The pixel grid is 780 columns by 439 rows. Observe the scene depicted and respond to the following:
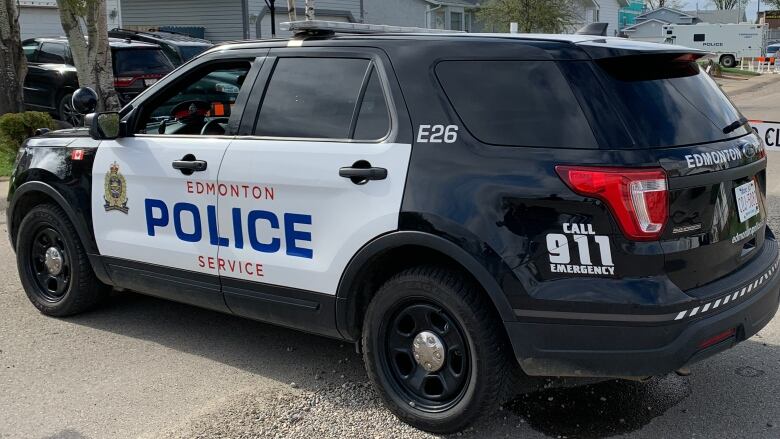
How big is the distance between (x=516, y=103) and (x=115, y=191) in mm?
2575

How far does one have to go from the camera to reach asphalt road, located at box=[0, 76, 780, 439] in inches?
151

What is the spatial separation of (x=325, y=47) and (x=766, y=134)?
557cm

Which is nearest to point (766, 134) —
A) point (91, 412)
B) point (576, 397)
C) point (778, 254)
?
point (778, 254)

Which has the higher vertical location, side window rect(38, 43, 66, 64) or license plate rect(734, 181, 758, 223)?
side window rect(38, 43, 66, 64)

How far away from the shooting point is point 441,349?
3.68m

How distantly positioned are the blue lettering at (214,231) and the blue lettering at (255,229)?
0.62 feet

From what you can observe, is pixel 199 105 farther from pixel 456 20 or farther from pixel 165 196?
pixel 456 20

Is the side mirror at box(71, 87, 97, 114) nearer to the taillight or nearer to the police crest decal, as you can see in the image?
the police crest decal

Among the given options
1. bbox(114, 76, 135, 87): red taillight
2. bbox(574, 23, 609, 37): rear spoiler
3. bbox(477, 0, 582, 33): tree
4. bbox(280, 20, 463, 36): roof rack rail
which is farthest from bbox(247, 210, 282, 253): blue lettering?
bbox(477, 0, 582, 33): tree

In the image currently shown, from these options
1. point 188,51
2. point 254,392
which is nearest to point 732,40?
point 188,51

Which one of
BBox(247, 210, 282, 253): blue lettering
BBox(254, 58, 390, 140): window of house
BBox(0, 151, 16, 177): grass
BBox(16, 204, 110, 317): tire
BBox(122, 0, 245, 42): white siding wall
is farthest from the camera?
BBox(122, 0, 245, 42): white siding wall

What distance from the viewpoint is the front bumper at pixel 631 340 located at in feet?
10.6

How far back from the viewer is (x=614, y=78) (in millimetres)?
3404

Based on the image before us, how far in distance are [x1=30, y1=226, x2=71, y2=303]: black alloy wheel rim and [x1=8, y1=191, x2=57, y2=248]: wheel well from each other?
18cm
